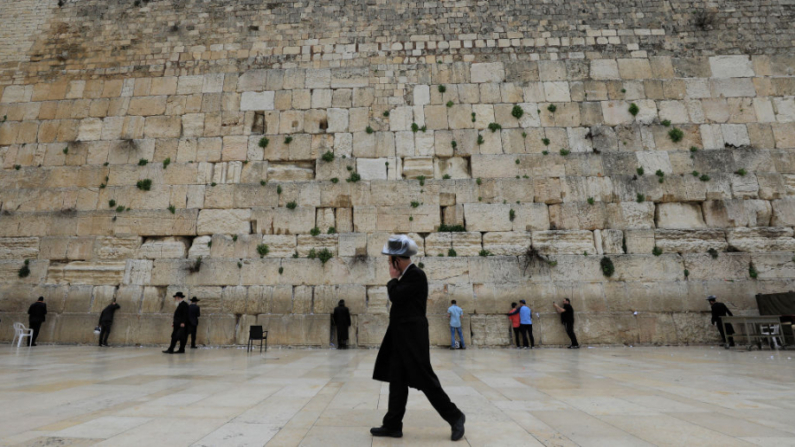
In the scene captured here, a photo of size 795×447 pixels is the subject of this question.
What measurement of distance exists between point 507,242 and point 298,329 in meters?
5.56

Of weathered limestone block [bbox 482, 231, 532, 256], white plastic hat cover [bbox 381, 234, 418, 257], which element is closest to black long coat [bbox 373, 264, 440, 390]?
white plastic hat cover [bbox 381, 234, 418, 257]

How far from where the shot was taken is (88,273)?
415 inches

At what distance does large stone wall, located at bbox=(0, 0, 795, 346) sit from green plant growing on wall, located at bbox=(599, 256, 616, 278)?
134 mm

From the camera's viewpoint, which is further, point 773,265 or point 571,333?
point 773,265

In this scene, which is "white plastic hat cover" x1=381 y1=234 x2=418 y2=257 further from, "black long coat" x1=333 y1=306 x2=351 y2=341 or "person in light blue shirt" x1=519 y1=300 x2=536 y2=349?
"person in light blue shirt" x1=519 y1=300 x2=536 y2=349

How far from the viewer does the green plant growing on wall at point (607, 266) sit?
10.1 m

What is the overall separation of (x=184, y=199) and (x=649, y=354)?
11.4 meters

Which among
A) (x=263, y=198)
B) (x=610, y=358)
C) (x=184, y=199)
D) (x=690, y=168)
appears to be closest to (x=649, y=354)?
(x=610, y=358)

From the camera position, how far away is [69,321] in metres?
10.1

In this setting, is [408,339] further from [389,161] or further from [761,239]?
[761,239]

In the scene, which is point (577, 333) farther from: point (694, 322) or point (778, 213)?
point (778, 213)

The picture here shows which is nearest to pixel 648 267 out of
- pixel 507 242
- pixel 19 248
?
pixel 507 242

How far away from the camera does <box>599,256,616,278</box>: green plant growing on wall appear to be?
10.1 meters

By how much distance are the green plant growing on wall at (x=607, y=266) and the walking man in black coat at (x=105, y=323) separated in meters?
11.9
